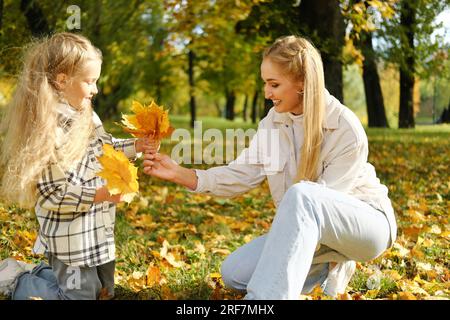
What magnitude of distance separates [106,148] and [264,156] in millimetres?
908

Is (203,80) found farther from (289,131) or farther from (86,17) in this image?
(289,131)

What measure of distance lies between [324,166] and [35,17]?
4.56 metres

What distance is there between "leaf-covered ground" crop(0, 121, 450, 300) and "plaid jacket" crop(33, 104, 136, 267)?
0.38m

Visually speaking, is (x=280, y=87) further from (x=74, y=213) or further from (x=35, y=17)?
(x=35, y=17)

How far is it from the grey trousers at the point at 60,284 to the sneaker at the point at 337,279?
1114mm

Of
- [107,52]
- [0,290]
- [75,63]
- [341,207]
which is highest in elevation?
[107,52]

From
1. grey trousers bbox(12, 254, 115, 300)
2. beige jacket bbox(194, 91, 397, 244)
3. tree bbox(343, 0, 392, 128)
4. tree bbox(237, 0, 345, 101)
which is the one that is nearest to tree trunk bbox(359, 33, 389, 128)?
tree bbox(343, 0, 392, 128)

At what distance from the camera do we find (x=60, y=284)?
2768 millimetres

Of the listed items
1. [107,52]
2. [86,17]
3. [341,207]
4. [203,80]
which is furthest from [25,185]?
[203,80]

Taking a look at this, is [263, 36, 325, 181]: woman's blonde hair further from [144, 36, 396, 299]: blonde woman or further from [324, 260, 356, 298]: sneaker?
[324, 260, 356, 298]: sneaker

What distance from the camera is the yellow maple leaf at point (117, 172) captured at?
2543mm

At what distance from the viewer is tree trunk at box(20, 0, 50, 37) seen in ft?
20.4

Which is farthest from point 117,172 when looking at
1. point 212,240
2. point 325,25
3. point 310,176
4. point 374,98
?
point 374,98

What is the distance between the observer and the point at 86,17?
21.9 ft
